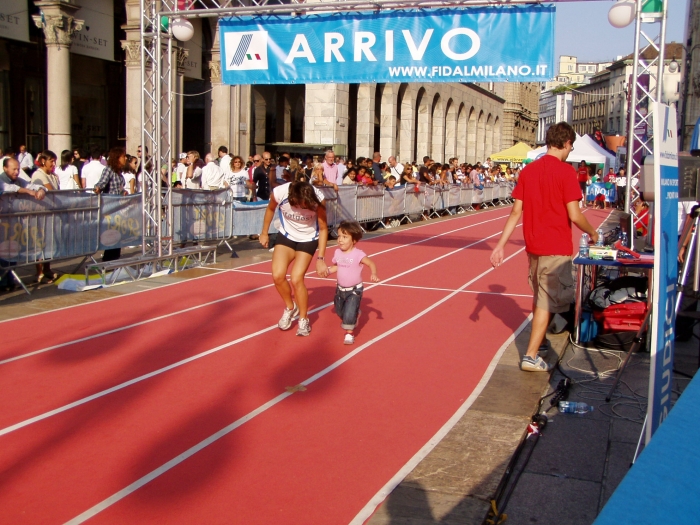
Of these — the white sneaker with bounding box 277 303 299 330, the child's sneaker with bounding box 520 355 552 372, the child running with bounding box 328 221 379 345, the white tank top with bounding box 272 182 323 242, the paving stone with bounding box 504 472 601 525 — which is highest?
the white tank top with bounding box 272 182 323 242

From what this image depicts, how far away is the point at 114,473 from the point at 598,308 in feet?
19.0

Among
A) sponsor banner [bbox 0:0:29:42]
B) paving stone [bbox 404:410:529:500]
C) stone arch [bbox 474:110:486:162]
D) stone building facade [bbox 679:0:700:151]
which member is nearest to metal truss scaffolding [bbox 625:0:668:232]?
paving stone [bbox 404:410:529:500]

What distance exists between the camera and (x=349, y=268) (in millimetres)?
7922

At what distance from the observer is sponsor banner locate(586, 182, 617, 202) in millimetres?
38094

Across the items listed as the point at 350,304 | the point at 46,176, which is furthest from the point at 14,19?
the point at 350,304

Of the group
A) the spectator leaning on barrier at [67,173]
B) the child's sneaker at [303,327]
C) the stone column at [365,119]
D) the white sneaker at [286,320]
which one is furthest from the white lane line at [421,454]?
the stone column at [365,119]

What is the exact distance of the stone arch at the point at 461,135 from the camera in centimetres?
5812

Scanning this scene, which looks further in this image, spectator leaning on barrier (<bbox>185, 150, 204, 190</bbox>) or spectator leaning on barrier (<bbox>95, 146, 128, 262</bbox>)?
spectator leaning on barrier (<bbox>185, 150, 204, 190</bbox>)

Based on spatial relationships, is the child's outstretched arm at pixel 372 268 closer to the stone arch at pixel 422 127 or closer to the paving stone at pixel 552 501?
the paving stone at pixel 552 501

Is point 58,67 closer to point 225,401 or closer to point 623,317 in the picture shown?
point 225,401

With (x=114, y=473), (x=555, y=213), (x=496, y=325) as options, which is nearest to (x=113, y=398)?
(x=114, y=473)

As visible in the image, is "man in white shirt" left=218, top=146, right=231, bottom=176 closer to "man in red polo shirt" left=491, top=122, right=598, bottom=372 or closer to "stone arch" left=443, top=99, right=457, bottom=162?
"man in red polo shirt" left=491, top=122, right=598, bottom=372

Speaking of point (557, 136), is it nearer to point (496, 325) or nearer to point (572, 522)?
point (496, 325)

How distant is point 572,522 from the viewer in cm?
418
